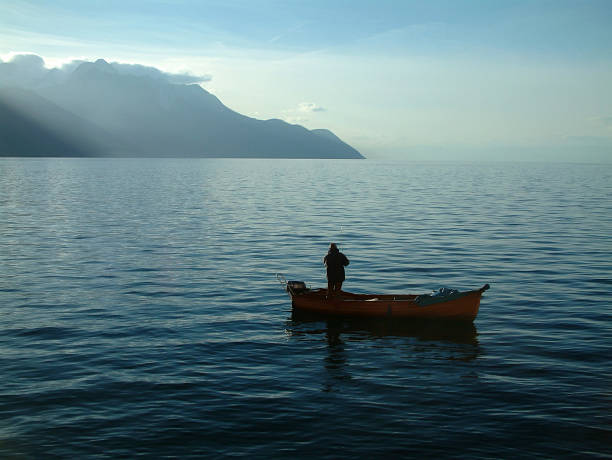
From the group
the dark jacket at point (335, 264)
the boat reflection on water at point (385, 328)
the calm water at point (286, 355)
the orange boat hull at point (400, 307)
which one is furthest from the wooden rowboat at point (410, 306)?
the dark jacket at point (335, 264)

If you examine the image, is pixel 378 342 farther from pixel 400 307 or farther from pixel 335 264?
pixel 335 264

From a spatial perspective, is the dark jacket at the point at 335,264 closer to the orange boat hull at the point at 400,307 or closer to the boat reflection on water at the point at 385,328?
the orange boat hull at the point at 400,307

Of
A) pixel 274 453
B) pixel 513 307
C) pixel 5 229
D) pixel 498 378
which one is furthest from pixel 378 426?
pixel 5 229

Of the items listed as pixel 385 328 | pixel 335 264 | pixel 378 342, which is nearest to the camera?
pixel 378 342

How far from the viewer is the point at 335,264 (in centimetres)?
2562

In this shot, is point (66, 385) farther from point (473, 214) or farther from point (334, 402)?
point (473, 214)

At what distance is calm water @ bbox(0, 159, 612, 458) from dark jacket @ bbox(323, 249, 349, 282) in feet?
7.60

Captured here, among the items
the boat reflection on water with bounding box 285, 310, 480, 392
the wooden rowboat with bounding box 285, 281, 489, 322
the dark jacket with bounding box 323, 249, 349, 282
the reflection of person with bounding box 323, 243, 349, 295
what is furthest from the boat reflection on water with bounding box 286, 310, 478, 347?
A: the dark jacket with bounding box 323, 249, 349, 282

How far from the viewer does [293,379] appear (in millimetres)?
17953

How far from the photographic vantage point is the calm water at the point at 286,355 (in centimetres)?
1430

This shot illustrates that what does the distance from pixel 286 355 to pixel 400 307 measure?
591cm

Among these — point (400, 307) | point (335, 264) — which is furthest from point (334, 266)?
point (400, 307)

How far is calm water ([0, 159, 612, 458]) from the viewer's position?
14297mm

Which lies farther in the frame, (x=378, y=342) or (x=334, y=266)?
(x=334, y=266)
